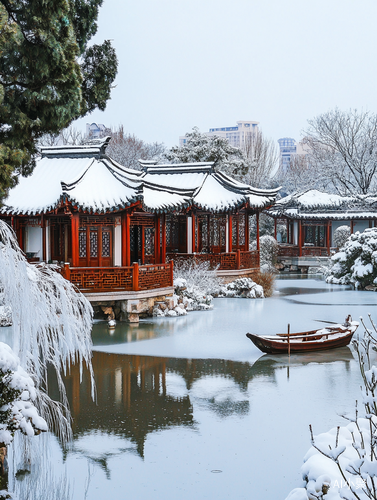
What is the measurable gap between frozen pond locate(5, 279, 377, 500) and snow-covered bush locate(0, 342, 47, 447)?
0.83 meters

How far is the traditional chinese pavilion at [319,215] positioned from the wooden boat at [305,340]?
18226mm

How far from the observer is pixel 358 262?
21797 millimetres

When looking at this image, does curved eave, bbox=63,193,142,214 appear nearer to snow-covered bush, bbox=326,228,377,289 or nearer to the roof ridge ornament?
the roof ridge ornament

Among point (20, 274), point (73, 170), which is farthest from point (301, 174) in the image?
point (20, 274)

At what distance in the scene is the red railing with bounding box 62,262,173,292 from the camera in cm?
1366

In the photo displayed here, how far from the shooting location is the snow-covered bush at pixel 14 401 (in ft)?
15.1

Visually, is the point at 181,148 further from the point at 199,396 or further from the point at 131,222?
the point at 199,396

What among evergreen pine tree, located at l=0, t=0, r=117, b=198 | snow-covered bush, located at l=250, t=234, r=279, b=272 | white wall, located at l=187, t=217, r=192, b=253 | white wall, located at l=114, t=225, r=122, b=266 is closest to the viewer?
evergreen pine tree, located at l=0, t=0, r=117, b=198

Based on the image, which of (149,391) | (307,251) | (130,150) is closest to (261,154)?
(130,150)

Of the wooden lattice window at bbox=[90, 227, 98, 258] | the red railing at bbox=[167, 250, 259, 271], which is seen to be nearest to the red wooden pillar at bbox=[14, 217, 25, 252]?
the wooden lattice window at bbox=[90, 227, 98, 258]

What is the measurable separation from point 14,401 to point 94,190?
424 inches

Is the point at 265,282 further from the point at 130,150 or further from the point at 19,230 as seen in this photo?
the point at 130,150

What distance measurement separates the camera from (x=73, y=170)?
55.1 ft

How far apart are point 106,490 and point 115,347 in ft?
19.9
